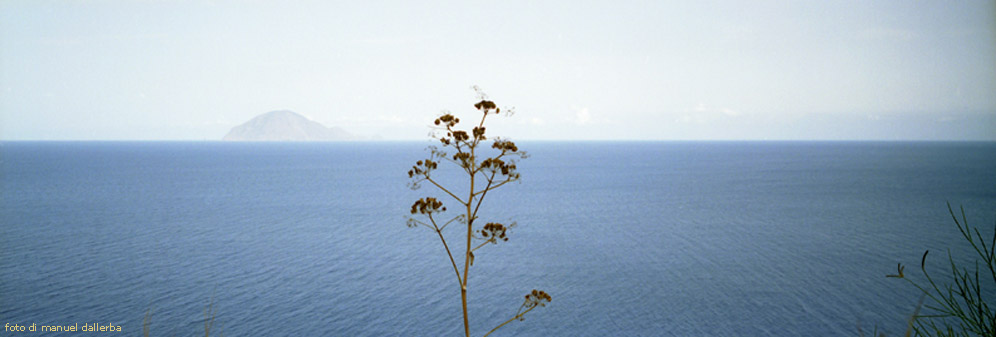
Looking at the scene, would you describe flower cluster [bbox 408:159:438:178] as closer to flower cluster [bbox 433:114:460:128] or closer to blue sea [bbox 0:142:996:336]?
flower cluster [bbox 433:114:460:128]

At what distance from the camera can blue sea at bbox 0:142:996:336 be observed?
87.0 feet

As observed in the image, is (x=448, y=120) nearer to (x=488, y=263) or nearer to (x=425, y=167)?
(x=425, y=167)

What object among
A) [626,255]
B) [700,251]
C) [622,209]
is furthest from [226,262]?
[622,209]

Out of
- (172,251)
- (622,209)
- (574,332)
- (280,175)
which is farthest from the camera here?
(280,175)

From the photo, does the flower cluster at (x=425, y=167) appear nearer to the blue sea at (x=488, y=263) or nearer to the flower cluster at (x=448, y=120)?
the flower cluster at (x=448, y=120)

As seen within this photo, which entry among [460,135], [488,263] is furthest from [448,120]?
[488,263]

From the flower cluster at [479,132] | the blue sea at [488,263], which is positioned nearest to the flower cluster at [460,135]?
the flower cluster at [479,132]

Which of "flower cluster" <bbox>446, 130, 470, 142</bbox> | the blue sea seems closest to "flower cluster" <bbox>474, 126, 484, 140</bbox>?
"flower cluster" <bbox>446, 130, 470, 142</bbox>

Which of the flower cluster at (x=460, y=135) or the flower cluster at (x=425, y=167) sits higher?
the flower cluster at (x=460, y=135)

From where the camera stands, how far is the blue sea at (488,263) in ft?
87.0

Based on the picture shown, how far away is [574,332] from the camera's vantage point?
1006 inches

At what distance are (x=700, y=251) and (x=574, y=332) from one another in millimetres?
17472

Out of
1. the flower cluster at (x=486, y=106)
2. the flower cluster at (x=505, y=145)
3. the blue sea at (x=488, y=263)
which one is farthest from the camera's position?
the blue sea at (x=488, y=263)

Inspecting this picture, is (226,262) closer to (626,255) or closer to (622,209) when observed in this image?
(626,255)
